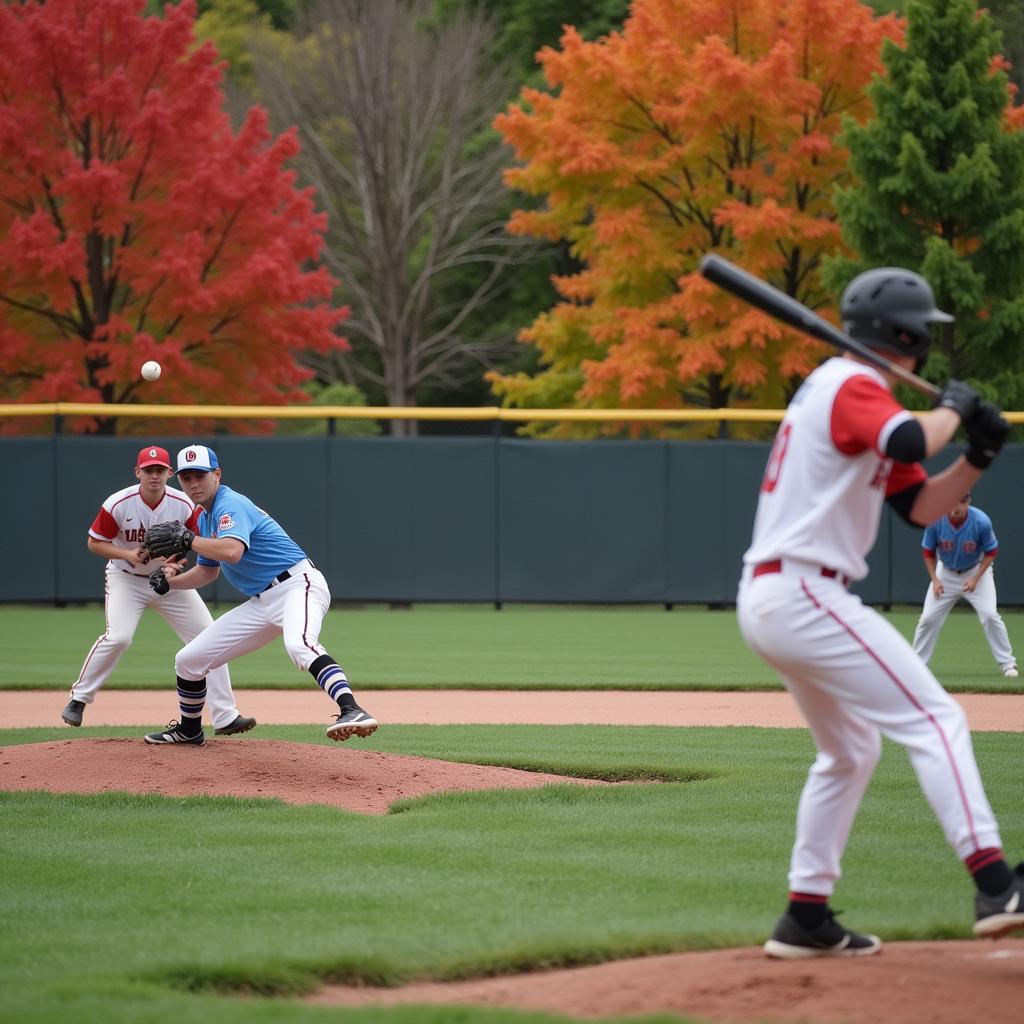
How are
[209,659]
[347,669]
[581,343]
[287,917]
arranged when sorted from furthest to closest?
1. [581,343]
2. [347,669]
3. [209,659]
4. [287,917]

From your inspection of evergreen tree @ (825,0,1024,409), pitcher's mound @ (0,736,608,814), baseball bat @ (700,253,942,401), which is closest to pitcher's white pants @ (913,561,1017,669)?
pitcher's mound @ (0,736,608,814)

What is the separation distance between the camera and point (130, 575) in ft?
35.9

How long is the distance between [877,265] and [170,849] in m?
19.8

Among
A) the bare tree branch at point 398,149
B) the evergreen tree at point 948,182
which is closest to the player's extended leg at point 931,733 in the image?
the evergreen tree at point 948,182

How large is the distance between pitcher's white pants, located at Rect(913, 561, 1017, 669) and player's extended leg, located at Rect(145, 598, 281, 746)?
699cm

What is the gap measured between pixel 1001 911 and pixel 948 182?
70.4ft

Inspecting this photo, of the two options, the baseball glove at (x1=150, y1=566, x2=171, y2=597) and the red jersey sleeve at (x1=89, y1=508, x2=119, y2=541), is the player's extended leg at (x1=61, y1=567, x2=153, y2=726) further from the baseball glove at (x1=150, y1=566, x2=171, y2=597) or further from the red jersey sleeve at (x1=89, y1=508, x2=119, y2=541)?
the baseball glove at (x1=150, y1=566, x2=171, y2=597)

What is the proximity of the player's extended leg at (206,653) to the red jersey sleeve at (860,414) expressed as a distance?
202 inches

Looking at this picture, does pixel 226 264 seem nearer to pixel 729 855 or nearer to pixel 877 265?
pixel 877 265

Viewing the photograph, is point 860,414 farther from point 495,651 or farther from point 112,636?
point 495,651

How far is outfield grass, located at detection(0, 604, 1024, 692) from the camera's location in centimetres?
1491

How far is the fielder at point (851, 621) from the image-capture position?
477 cm

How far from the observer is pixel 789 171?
2602cm

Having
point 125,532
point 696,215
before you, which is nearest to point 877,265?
point 696,215
